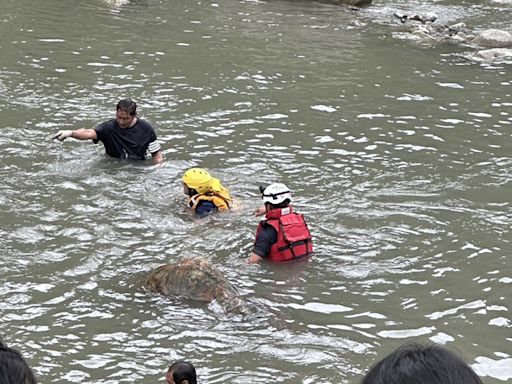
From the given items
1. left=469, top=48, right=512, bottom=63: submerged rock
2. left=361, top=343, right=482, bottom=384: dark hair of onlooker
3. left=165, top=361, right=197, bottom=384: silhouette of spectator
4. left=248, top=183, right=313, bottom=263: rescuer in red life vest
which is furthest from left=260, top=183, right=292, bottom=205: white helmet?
left=469, top=48, right=512, bottom=63: submerged rock

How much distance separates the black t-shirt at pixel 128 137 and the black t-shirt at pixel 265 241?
144 inches

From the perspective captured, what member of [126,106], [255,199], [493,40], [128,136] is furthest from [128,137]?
[493,40]

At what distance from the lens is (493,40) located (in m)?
21.1

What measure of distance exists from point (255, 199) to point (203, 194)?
904 millimetres

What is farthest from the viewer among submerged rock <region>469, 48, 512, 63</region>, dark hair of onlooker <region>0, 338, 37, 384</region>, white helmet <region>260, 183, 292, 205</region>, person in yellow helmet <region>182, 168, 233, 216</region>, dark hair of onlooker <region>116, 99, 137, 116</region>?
submerged rock <region>469, 48, 512, 63</region>

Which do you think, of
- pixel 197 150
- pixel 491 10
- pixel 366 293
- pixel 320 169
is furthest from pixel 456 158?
pixel 491 10

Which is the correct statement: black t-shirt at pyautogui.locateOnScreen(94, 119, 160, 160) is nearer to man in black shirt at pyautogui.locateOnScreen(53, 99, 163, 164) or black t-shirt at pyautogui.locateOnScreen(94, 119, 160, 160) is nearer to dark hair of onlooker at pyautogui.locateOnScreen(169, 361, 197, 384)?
man in black shirt at pyautogui.locateOnScreen(53, 99, 163, 164)

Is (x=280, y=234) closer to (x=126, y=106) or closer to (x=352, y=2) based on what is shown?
(x=126, y=106)

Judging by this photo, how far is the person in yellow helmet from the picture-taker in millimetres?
10852

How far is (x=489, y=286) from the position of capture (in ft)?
29.4

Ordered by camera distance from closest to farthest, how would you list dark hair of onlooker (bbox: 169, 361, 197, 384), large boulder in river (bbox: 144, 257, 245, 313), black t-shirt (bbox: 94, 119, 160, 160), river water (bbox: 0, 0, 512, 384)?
1. dark hair of onlooker (bbox: 169, 361, 197, 384)
2. river water (bbox: 0, 0, 512, 384)
3. large boulder in river (bbox: 144, 257, 245, 313)
4. black t-shirt (bbox: 94, 119, 160, 160)

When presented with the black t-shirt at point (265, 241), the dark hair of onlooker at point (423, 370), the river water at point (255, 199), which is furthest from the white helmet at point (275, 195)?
the dark hair of onlooker at point (423, 370)

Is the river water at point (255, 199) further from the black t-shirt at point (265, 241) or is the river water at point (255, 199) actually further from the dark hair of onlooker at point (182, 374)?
the dark hair of onlooker at point (182, 374)

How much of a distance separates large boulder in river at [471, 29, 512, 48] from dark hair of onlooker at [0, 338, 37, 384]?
19.8m
